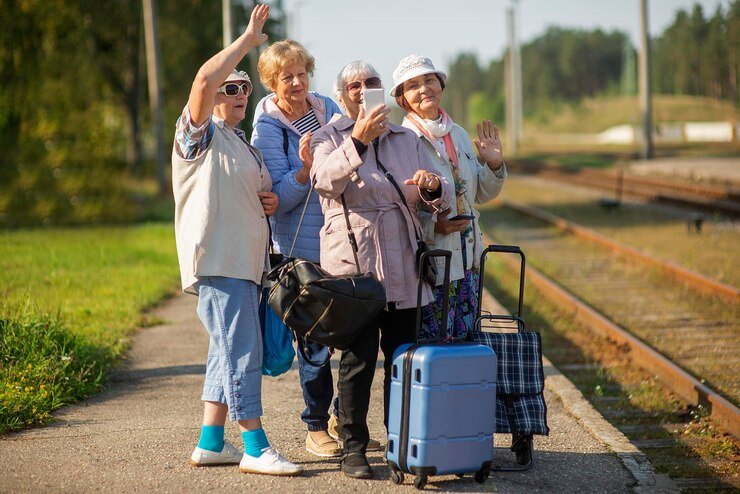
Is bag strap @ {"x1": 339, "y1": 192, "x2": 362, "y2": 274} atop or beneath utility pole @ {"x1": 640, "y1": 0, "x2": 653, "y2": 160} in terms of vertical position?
beneath

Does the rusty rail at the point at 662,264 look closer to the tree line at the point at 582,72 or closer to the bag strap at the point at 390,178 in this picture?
the bag strap at the point at 390,178

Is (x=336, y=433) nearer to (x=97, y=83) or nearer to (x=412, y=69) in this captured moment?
(x=412, y=69)

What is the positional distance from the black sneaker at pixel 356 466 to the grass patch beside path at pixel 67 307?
2.02 meters

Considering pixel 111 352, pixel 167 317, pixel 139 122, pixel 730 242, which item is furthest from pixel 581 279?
pixel 139 122

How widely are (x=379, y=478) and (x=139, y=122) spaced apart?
37992 millimetres

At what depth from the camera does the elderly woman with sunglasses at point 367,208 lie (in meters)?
4.67

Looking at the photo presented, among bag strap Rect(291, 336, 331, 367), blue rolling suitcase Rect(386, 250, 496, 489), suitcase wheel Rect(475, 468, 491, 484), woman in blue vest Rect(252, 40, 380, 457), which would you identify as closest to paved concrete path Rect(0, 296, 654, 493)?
suitcase wheel Rect(475, 468, 491, 484)

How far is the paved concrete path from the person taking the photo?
480 centimetres

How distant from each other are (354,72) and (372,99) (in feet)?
1.23

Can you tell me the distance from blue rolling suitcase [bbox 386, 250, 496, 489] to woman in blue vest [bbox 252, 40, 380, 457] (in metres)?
0.60

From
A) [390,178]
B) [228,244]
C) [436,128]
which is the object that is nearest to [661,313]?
[436,128]

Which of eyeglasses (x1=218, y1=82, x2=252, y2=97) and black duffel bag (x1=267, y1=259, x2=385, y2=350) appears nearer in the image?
black duffel bag (x1=267, y1=259, x2=385, y2=350)

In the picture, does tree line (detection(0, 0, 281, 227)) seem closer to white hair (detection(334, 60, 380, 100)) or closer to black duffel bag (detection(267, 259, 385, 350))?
white hair (detection(334, 60, 380, 100))

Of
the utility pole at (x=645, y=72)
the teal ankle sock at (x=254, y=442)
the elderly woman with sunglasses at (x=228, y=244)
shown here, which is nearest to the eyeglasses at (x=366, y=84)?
the elderly woman with sunglasses at (x=228, y=244)
